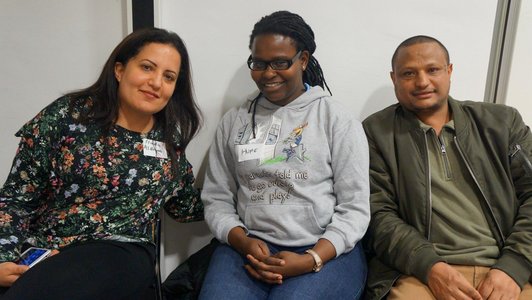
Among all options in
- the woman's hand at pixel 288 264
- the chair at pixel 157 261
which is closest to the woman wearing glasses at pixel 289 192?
the woman's hand at pixel 288 264

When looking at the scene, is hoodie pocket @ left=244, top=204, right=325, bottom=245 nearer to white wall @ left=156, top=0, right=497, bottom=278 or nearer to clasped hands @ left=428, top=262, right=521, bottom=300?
clasped hands @ left=428, top=262, right=521, bottom=300

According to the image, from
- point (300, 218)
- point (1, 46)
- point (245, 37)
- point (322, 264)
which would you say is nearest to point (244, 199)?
point (300, 218)

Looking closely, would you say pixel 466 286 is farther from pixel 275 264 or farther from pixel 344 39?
pixel 344 39

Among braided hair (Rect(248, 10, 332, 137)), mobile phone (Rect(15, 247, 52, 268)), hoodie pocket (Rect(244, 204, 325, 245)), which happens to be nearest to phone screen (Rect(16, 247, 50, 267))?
mobile phone (Rect(15, 247, 52, 268))

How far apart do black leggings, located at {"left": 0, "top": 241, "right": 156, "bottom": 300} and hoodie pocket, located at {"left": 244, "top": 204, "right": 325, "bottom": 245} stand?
1.47 ft

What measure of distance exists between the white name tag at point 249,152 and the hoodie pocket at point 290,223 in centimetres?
19

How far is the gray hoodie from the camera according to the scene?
133 centimetres

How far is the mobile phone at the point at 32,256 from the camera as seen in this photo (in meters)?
1.22

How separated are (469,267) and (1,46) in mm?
2201

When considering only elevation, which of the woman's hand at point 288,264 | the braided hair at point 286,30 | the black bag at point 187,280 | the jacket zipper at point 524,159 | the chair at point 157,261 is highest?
the braided hair at point 286,30

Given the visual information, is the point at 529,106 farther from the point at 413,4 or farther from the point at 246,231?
the point at 246,231

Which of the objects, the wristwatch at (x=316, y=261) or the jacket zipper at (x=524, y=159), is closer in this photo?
the wristwatch at (x=316, y=261)

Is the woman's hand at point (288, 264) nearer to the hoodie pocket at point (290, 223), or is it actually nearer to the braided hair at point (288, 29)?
the hoodie pocket at point (290, 223)

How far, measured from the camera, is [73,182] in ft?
4.36
